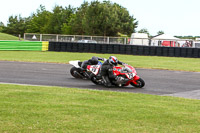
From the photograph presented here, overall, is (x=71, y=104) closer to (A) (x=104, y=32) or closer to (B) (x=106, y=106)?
(B) (x=106, y=106)

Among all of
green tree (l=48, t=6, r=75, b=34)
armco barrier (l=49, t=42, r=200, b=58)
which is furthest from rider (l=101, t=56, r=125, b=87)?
green tree (l=48, t=6, r=75, b=34)

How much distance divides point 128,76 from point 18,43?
80.3ft

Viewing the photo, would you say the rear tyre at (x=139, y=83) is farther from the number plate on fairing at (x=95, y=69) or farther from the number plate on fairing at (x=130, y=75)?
the number plate on fairing at (x=95, y=69)

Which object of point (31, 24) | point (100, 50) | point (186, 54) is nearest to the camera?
point (186, 54)

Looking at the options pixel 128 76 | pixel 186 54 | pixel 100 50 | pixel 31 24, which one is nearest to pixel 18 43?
pixel 100 50

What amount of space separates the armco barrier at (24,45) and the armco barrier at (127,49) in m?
0.87

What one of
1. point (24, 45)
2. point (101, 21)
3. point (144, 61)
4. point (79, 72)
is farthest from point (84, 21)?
point (79, 72)

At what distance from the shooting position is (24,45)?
35.4 m

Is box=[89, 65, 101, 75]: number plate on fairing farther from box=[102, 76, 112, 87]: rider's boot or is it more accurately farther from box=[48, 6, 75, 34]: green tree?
box=[48, 6, 75, 34]: green tree

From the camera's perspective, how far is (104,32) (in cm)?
6975

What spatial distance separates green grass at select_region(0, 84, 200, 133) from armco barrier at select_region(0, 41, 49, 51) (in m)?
25.3

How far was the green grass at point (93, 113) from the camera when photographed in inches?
234

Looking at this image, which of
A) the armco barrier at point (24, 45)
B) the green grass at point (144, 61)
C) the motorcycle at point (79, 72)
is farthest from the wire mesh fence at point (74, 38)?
the motorcycle at point (79, 72)

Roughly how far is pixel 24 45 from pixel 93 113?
29.4 meters
